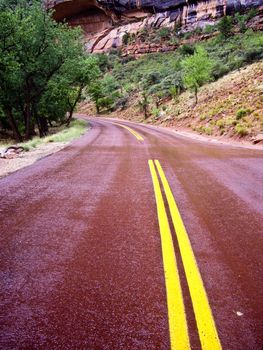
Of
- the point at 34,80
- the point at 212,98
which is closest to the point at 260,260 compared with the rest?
the point at 34,80

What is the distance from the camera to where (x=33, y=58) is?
68.5ft

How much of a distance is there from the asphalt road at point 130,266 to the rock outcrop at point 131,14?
84.8m

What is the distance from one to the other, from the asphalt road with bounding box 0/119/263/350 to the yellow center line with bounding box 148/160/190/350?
0.01 metres

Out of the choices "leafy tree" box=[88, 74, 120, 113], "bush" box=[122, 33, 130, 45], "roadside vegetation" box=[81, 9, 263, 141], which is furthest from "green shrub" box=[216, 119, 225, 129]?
"bush" box=[122, 33, 130, 45]

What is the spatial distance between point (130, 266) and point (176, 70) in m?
50.6

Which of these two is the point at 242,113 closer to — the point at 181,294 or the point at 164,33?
the point at 181,294

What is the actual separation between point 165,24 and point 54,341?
96230 millimetres

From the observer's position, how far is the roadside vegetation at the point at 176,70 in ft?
98.4

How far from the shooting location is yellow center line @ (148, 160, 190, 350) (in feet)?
6.71

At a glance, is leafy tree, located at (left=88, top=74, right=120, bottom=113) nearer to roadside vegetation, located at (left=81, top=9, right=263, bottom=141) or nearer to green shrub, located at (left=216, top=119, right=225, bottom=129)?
roadside vegetation, located at (left=81, top=9, right=263, bottom=141)

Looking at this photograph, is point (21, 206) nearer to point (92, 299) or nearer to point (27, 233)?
point (27, 233)

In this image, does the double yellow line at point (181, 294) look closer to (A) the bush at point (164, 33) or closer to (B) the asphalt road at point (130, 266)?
(B) the asphalt road at point (130, 266)

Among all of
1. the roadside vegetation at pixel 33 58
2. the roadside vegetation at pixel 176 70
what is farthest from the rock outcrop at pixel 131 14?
the roadside vegetation at pixel 33 58

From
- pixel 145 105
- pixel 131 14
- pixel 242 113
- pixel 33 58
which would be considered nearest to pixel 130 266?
pixel 242 113
